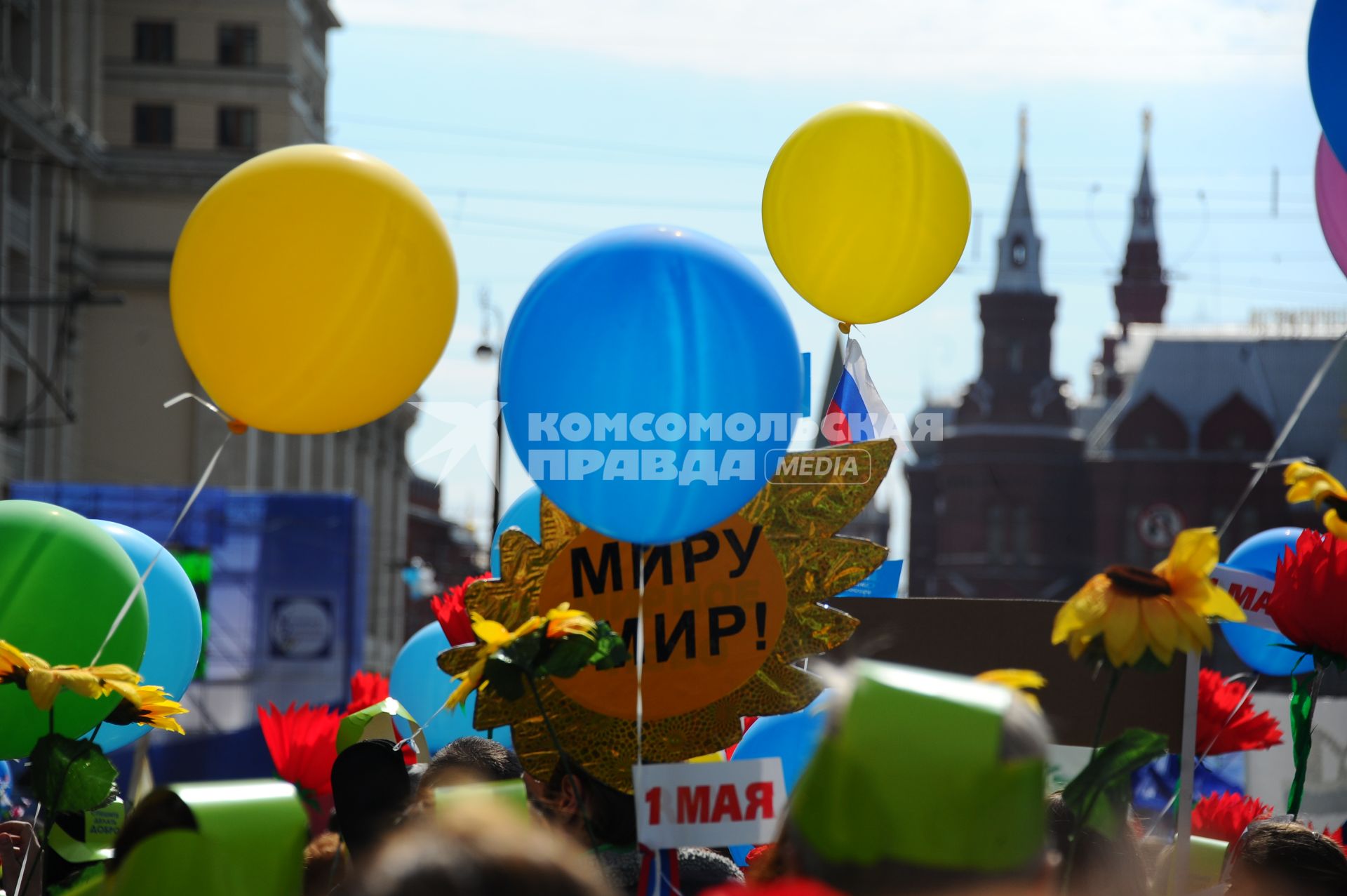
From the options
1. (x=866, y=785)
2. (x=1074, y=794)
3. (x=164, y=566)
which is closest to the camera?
(x=866, y=785)

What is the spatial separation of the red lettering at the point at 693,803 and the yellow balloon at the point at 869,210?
7.67ft

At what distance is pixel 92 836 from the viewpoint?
395 cm

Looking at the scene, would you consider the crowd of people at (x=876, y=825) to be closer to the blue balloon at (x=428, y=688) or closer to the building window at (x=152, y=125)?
the blue balloon at (x=428, y=688)

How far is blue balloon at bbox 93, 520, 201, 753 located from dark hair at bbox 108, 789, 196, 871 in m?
2.71

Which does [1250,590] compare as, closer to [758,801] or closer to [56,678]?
[758,801]

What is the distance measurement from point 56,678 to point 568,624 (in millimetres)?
1136

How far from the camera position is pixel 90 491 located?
22.8 m

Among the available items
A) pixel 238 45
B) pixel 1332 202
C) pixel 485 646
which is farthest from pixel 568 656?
pixel 238 45

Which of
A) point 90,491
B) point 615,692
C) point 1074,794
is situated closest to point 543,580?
point 615,692

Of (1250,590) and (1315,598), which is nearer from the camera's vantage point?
(1315,598)

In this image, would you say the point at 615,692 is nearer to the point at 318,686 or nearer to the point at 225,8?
the point at 318,686

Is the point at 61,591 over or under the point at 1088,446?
over

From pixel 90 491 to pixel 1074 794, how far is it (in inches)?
869

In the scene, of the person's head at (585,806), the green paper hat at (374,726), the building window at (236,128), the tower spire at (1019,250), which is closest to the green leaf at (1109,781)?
the person's head at (585,806)
